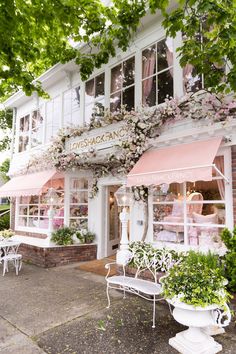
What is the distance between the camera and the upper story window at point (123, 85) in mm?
9195

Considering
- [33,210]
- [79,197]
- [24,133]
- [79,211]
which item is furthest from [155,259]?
[24,133]

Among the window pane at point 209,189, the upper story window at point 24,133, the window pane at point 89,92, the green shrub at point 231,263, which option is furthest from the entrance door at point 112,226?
the upper story window at point 24,133

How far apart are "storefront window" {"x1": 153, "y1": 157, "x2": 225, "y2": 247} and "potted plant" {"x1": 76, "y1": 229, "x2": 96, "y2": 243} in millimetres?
3302

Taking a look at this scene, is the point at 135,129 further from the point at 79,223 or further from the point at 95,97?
the point at 79,223

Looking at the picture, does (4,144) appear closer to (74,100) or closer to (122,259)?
(74,100)

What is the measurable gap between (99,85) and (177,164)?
5.57m

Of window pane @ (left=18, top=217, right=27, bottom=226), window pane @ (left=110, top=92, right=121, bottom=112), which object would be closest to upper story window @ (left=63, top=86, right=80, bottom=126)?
window pane @ (left=110, top=92, right=121, bottom=112)

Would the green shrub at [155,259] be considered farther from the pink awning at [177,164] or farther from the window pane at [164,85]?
the window pane at [164,85]

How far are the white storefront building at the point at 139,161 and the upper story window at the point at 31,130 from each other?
0.05 metres

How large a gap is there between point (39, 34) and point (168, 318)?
6.20 meters

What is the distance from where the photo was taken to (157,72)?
27.6 ft

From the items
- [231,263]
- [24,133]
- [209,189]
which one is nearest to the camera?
[231,263]

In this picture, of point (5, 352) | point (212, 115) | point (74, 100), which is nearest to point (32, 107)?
point (74, 100)

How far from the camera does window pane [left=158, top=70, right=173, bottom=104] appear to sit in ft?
26.5
